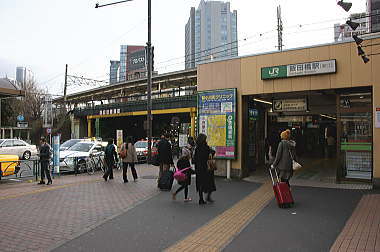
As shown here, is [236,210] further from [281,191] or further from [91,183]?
[91,183]

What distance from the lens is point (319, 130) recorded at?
64.3 feet

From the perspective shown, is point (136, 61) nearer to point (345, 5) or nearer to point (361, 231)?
point (345, 5)

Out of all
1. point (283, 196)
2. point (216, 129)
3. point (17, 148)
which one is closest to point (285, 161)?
point (283, 196)

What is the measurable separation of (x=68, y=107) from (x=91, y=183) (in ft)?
125

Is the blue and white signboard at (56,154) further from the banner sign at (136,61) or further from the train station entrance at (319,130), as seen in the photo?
the banner sign at (136,61)

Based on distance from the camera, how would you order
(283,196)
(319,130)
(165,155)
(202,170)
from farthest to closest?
(319,130), (165,155), (202,170), (283,196)

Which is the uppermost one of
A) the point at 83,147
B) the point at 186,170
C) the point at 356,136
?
the point at 356,136

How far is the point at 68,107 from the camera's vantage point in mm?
45844

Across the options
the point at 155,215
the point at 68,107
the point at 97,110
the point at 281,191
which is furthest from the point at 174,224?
the point at 68,107

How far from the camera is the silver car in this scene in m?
22.1

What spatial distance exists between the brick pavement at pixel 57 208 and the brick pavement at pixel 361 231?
14.1 feet

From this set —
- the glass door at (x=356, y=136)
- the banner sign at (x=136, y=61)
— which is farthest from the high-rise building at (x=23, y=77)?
the glass door at (x=356, y=136)

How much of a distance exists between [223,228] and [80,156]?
10803mm

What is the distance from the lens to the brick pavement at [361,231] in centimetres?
458
